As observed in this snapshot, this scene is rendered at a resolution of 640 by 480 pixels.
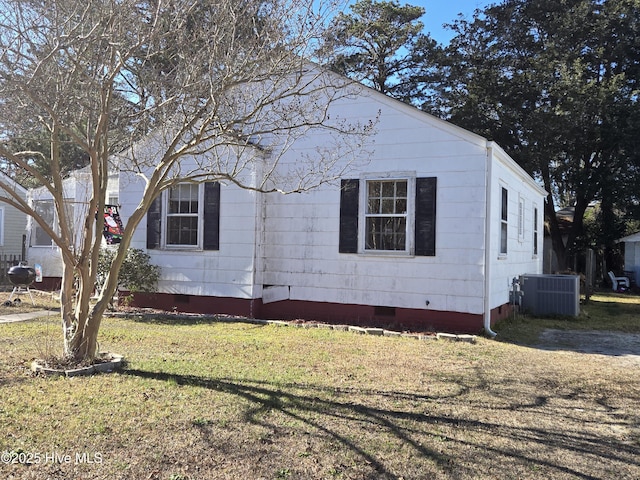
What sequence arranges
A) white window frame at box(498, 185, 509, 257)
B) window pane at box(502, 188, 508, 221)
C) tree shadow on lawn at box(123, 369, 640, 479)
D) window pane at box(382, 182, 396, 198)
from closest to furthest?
tree shadow on lawn at box(123, 369, 640, 479) < window pane at box(382, 182, 396, 198) < white window frame at box(498, 185, 509, 257) < window pane at box(502, 188, 508, 221)

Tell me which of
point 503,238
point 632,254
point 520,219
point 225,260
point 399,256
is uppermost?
point 520,219

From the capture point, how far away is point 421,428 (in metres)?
4.21

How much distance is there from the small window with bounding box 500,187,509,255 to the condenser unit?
1.88 meters

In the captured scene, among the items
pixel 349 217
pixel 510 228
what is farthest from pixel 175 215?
pixel 510 228

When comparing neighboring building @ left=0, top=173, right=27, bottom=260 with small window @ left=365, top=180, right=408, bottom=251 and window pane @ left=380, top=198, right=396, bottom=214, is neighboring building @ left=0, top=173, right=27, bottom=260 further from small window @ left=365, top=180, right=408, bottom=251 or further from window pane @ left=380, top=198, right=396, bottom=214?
window pane @ left=380, top=198, right=396, bottom=214

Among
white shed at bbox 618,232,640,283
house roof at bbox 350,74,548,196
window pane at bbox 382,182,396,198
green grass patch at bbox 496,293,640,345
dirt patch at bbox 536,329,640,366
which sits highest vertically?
house roof at bbox 350,74,548,196

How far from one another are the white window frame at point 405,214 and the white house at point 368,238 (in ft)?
0.06

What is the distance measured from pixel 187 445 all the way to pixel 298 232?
6815 mm

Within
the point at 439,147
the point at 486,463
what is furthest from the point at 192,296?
the point at 486,463

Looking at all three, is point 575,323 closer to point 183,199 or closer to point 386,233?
point 386,233

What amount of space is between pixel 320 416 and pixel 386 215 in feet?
18.7

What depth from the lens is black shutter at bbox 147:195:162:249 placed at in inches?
426

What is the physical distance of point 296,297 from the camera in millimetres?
10336

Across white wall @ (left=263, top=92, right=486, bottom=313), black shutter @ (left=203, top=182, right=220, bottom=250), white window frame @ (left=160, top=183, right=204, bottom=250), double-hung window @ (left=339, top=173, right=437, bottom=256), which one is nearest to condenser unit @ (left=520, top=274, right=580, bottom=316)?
white wall @ (left=263, top=92, right=486, bottom=313)
